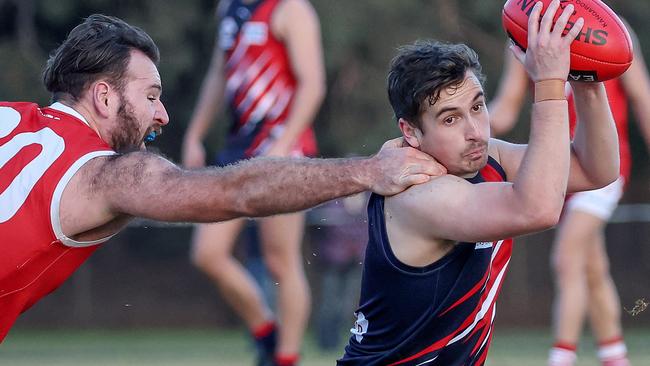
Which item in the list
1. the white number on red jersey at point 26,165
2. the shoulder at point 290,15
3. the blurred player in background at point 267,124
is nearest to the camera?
the white number on red jersey at point 26,165

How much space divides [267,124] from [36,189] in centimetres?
348

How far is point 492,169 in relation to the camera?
378 centimetres

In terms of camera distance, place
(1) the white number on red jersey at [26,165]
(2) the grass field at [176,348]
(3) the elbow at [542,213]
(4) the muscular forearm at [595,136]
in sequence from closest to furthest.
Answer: (3) the elbow at [542,213] < (1) the white number on red jersey at [26,165] < (4) the muscular forearm at [595,136] < (2) the grass field at [176,348]

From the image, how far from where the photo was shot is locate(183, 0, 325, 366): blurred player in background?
6434mm

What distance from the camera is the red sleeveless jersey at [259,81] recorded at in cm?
677

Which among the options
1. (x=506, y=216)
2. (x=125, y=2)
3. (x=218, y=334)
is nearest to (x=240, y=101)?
(x=506, y=216)

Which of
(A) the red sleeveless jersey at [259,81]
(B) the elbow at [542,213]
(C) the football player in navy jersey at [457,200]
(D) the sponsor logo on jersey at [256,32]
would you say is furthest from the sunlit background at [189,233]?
(B) the elbow at [542,213]

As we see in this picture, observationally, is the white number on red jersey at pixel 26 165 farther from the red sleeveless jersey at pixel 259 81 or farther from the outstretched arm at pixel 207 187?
the red sleeveless jersey at pixel 259 81

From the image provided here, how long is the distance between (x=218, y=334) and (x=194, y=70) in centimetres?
391

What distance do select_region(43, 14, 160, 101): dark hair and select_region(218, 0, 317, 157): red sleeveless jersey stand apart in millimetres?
2947

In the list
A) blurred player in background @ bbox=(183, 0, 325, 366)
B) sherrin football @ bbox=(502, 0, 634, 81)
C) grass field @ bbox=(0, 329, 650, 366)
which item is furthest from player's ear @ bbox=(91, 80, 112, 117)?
grass field @ bbox=(0, 329, 650, 366)

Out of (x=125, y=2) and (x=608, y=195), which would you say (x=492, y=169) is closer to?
(x=608, y=195)

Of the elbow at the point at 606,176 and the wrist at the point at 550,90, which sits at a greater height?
the wrist at the point at 550,90

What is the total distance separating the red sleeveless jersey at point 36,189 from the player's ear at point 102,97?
3.5 inches
